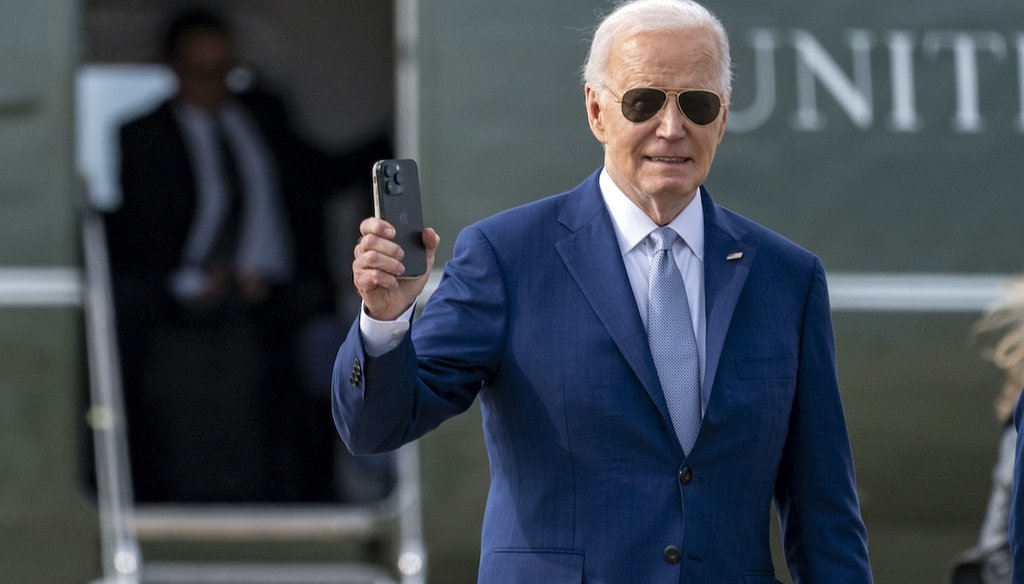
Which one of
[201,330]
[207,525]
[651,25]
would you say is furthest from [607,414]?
[201,330]

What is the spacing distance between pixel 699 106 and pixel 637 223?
201 millimetres

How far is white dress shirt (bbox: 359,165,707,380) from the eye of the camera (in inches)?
87.0

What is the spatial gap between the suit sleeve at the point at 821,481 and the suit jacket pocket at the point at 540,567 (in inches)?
14.2

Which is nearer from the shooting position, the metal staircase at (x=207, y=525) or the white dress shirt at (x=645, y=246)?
the white dress shirt at (x=645, y=246)

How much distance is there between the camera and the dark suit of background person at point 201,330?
5133 mm

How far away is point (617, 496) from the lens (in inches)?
83.4

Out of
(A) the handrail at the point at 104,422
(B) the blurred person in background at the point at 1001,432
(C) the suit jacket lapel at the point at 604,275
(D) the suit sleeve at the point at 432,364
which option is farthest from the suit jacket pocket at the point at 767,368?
(A) the handrail at the point at 104,422

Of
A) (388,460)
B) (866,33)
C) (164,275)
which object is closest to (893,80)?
(866,33)

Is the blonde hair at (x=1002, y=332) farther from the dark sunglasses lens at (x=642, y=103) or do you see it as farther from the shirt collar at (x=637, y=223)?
the dark sunglasses lens at (x=642, y=103)

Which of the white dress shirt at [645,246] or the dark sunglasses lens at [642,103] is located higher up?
the dark sunglasses lens at [642,103]

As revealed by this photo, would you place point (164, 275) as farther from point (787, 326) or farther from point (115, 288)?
point (787, 326)

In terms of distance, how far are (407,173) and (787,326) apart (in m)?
0.62

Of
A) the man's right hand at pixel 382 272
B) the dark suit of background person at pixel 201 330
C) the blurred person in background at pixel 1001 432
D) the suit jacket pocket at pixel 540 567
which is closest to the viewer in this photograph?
the man's right hand at pixel 382 272

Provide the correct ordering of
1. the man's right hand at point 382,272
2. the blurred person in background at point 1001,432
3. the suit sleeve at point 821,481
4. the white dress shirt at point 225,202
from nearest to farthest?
1. the man's right hand at point 382,272
2. the suit sleeve at point 821,481
3. the blurred person in background at point 1001,432
4. the white dress shirt at point 225,202
